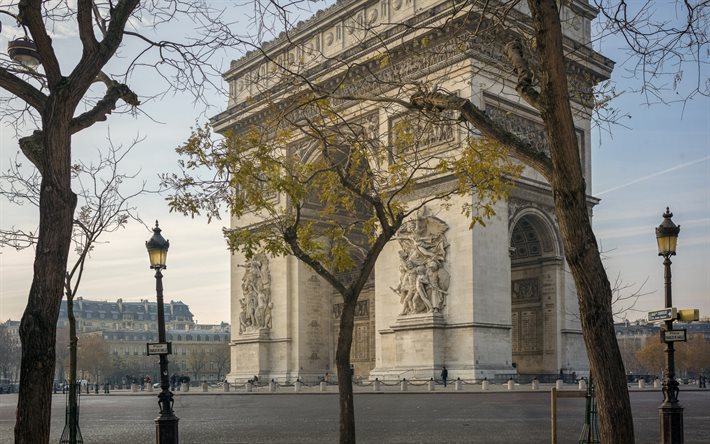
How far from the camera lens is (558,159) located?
788cm

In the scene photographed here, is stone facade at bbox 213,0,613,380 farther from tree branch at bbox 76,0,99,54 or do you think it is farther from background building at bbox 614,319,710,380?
background building at bbox 614,319,710,380

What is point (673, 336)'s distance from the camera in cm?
1523

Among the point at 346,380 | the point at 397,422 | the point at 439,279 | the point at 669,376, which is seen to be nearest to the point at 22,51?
the point at 346,380

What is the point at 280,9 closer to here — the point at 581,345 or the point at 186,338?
the point at 581,345

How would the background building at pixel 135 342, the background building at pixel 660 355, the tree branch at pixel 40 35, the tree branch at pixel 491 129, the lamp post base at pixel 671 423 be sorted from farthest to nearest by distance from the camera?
the background building at pixel 135 342 → the background building at pixel 660 355 → the lamp post base at pixel 671 423 → the tree branch at pixel 40 35 → the tree branch at pixel 491 129

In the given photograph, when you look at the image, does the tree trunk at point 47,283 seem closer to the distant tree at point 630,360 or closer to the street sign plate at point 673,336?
the street sign plate at point 673,336

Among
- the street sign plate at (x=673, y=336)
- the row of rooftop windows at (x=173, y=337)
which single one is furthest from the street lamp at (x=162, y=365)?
the row of rooftop windows at (x=173, y=337)

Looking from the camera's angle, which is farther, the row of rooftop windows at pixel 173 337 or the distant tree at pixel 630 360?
the row of rooftop windows at pixel 173 337

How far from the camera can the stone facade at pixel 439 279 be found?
1303 inches

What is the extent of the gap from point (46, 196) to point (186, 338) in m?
144

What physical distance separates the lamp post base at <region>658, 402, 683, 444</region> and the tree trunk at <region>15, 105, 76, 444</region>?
10257mm

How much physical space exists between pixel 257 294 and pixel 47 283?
36.8m

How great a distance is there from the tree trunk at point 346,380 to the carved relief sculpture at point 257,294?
3156 centimetres

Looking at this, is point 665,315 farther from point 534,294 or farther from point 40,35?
point 534,294
